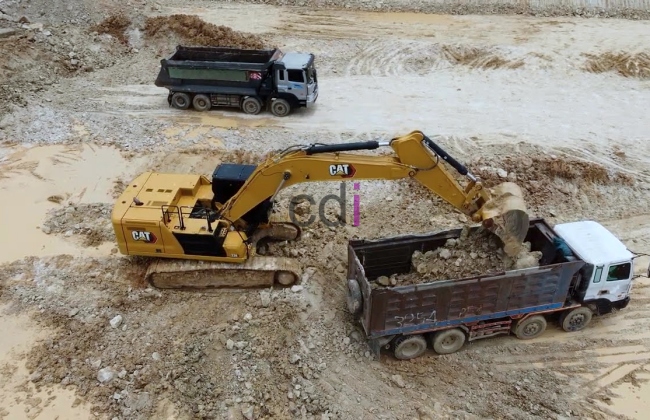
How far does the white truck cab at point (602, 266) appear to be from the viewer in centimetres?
944

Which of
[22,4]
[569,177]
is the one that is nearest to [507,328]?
[569,177]

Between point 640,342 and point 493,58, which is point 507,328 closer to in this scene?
point 640,342

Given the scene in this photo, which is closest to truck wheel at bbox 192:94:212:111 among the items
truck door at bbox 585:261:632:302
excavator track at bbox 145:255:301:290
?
excavator track at bbox 145:255:301:290

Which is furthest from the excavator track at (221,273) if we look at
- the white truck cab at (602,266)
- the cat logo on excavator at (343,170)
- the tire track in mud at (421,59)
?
the tire track in mud at (421,59)

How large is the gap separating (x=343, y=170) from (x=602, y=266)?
4568 mm

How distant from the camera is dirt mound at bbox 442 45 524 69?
20.0 meters

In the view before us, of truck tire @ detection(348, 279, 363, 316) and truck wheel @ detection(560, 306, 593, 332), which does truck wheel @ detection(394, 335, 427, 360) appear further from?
truck wheel @ detection(560, 306, 593, 332)

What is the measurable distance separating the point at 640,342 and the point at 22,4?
2313 cm

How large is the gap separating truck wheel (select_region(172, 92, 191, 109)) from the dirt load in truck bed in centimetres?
1016

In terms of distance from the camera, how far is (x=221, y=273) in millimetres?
10578

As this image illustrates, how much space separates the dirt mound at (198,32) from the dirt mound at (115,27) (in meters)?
0.82

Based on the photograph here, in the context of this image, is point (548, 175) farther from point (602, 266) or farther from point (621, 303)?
point (602, 266)

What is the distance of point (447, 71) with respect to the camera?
64.5 ft

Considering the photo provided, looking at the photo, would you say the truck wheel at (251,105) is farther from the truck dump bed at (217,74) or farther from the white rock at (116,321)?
the white rock at (116,321)
